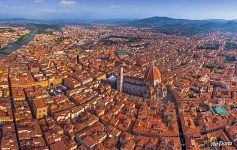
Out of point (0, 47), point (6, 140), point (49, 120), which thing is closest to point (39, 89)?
point (49, 120)

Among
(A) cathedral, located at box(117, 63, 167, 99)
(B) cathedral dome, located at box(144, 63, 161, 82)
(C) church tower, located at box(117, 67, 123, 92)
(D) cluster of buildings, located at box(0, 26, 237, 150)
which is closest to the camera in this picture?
(D) cluster of buildings, located at box(0, 26, 237, 150)

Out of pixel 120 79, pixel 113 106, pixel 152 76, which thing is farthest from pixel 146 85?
pixel 113 106

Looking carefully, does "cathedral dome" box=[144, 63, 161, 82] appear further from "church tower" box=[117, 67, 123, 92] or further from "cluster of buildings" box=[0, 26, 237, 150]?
"church tower" box=[117, 67, 123, 92]

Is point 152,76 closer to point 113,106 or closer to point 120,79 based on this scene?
point 120,79

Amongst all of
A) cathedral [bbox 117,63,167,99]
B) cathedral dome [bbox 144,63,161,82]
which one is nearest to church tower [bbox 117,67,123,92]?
cathedral [bbox 117,63,167,99]

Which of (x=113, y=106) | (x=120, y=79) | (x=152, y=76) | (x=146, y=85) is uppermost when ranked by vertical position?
(x=152, y=76)

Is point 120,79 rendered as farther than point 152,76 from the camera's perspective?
Yes

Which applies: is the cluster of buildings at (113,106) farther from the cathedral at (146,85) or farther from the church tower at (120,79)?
the church tower at (120,79)
